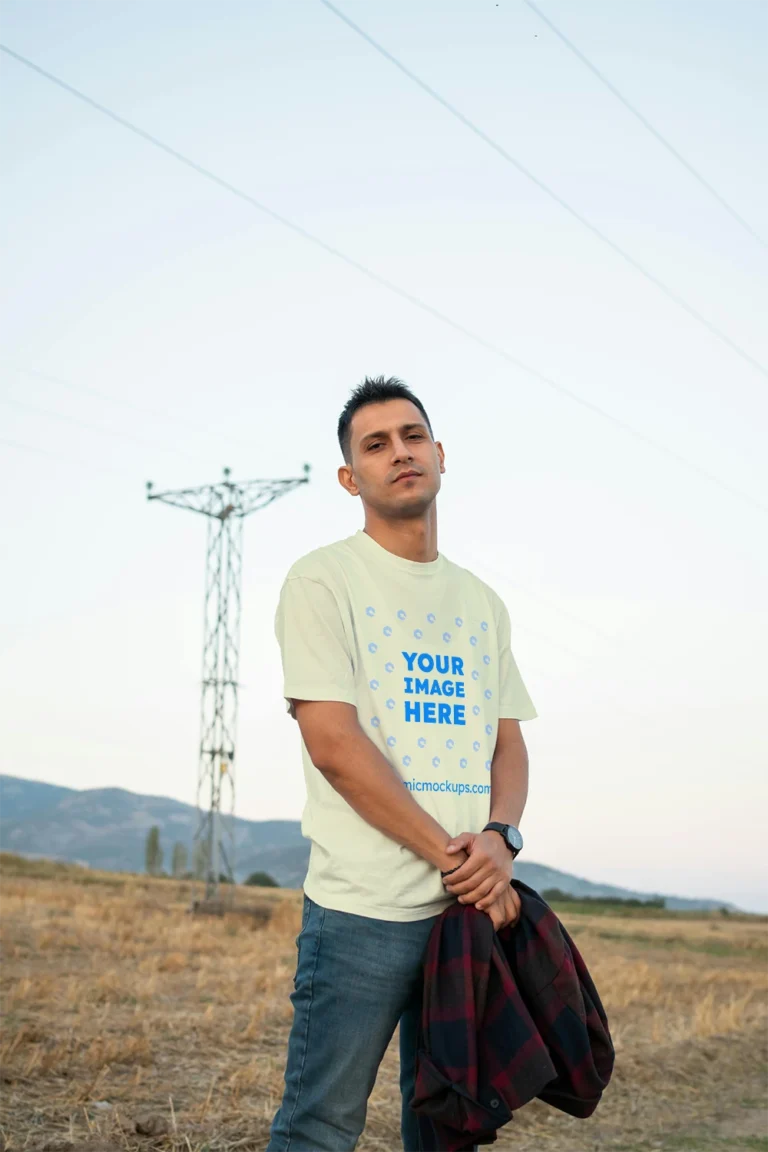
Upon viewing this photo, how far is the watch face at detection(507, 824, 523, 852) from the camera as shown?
2.93 meters

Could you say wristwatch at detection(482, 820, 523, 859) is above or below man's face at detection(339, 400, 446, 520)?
below

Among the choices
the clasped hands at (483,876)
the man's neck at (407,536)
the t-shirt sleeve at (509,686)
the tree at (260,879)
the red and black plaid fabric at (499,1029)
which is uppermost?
the man's neck at (407,536)

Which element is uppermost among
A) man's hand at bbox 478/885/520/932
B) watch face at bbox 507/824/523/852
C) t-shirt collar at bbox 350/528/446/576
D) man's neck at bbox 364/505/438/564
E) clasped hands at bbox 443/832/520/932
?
man's neck at bbox 364/505/438/564

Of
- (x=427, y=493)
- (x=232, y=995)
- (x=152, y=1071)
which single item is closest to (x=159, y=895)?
(x=232, y=995)

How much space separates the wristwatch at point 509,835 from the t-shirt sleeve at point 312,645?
49 centimetres

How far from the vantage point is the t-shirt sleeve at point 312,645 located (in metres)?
2.84

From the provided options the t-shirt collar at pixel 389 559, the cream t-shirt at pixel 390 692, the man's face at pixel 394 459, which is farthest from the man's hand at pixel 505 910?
the man's face at pixel 394 459

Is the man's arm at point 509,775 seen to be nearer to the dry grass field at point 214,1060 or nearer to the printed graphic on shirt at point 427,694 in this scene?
the printed graphic on shirt at point 427,694

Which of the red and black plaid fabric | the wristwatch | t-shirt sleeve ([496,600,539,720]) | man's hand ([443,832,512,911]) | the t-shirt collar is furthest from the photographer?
t-shirt sleeve ([496,600,539,720])

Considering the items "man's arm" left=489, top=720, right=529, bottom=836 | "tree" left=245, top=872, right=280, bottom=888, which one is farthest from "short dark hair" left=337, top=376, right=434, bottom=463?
"tree" left=245, top=872, right=280, bottom=888

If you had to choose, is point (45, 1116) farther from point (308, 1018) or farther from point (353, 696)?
point (353, 696)

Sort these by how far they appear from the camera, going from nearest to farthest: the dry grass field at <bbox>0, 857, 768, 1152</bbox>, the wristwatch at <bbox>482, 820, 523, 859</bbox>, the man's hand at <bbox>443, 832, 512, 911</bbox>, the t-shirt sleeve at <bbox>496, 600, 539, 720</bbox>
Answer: the man's hand at <bbox>443, 832, 512, 911</bbox>
the wristwatch at <bbox>482, 820, 523, 859</bbox>
the t-shirt sleeve at <bbox>496, 600, 539, 720</bbox>
the dry grass field at <bbox>0, 857, 768, 1152</bbox>

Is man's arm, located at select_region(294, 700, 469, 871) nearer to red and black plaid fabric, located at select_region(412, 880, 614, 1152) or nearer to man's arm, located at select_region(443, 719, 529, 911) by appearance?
man's arm, located at select_region(443, 719, 529, 911)

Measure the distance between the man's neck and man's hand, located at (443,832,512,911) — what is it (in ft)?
2.71
